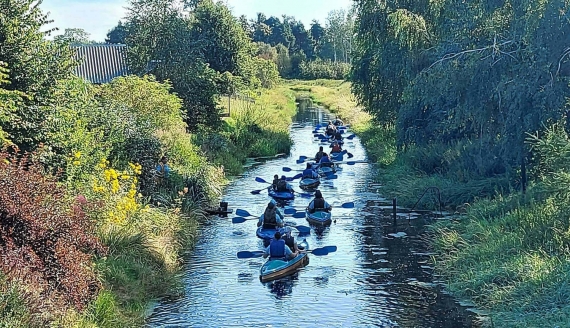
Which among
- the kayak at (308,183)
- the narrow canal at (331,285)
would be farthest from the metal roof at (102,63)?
the narrow canal at (331,285)

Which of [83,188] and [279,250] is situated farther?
[279,250]

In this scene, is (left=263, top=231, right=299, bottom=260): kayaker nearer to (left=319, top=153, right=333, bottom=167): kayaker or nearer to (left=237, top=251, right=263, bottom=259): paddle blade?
(left=237, top=251, right=263, bottom=259): paddle blade

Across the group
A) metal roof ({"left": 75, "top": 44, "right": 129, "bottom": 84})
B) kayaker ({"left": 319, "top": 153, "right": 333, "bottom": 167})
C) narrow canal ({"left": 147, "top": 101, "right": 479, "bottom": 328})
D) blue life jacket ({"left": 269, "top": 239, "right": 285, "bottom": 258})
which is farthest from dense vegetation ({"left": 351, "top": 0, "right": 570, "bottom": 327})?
metal roof ({"left": 75, "top": 44, "right": 129, "bottom": 84})

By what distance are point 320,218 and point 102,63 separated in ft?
99.6

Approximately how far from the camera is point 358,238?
60.6 feet

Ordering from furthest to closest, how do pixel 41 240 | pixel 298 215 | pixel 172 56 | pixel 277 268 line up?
pixel 172 56 < pixel 298 215 < pixel 277 268 < pixel 41 240

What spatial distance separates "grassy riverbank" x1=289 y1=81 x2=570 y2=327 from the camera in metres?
11.7

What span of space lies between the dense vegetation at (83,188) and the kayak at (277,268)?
1.89 m

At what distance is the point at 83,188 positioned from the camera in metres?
14.7

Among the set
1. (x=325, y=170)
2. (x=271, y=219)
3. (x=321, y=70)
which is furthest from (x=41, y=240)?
(x=321, y=70)

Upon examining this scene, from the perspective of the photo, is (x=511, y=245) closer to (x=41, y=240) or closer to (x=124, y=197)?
(x=124, y=197)

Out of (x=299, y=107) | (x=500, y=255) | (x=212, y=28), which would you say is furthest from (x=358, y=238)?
(x=299, y=107)

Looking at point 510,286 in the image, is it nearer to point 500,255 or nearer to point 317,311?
point 500,255

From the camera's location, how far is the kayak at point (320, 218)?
65.7ft
